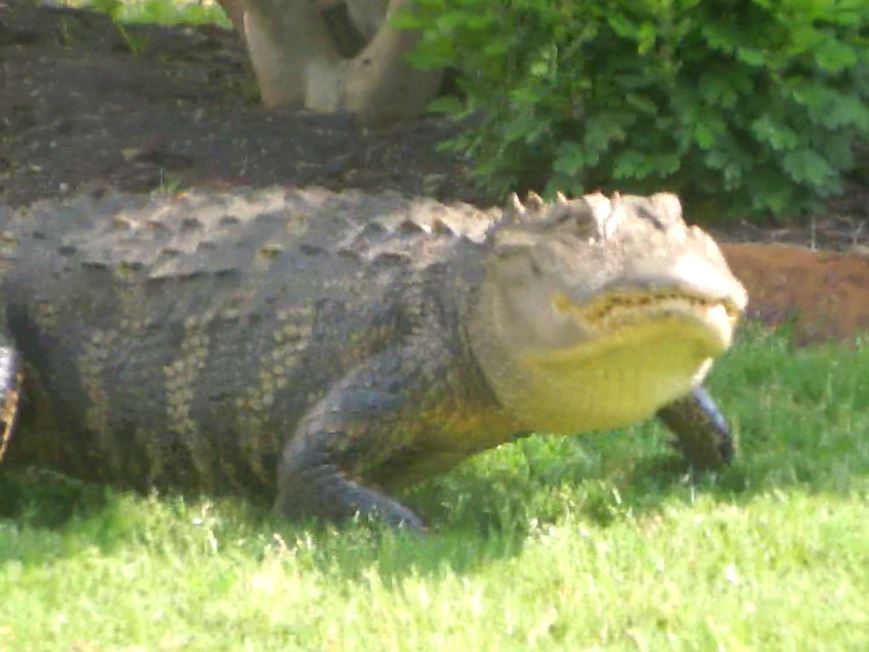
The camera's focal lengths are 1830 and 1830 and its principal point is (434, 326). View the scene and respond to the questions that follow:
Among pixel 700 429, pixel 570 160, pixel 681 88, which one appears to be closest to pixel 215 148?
pixel 570 160

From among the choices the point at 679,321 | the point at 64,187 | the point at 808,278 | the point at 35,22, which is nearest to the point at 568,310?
the point at 679,321

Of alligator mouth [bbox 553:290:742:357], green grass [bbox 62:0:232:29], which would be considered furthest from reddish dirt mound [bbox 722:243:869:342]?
green grass [bbox 62:0:232:29]

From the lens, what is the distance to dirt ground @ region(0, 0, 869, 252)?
908 cm

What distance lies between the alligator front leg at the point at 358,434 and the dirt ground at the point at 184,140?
10.6ft

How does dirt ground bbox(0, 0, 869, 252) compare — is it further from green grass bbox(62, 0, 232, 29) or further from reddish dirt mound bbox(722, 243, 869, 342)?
green grass bbox(62, 0, 232, 29)

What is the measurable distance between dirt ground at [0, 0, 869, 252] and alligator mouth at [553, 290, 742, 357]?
3489 millimetres

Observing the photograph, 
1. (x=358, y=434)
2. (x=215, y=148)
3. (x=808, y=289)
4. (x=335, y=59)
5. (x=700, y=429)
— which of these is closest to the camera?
(x=358, y=434)

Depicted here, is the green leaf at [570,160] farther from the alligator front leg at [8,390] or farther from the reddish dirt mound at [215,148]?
the alligator front leg at [8,390]

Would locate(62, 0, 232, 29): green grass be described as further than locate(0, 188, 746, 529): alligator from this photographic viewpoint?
Yes

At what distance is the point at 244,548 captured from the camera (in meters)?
4.95

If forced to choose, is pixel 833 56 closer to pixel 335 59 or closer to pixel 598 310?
pixel 598 310

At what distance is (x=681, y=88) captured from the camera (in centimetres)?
773

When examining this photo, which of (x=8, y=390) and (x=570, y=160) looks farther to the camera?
(x=570, y=160)

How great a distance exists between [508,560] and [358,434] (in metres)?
0.70
